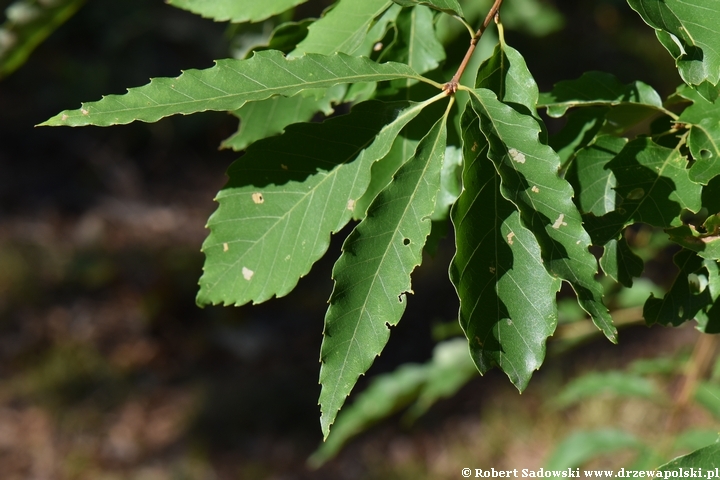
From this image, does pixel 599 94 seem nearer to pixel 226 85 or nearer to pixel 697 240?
pixel 697 240

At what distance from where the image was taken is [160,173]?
605 cm

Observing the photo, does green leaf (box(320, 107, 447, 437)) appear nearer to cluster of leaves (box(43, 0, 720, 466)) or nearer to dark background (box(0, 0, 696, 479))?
cluster of leaves (box(43, 0, 720, 466))

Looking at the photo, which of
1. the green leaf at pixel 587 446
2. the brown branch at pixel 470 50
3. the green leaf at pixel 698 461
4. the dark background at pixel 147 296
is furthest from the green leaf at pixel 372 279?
the dark background at pixel 147 296

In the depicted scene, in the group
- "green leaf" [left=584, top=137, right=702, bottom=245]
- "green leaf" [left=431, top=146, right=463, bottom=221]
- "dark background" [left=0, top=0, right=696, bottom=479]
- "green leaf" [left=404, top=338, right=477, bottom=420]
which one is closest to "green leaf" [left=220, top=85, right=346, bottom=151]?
"green leaf" [left=431, top=146, right=463, bottom=221]

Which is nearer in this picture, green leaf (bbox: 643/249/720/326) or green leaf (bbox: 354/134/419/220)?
green leaf (bbox: 643/249/720/326)

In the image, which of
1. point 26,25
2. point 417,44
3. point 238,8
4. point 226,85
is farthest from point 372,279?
point 26,25

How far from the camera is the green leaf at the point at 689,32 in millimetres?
700

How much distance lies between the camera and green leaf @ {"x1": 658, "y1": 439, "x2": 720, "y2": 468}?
839mm

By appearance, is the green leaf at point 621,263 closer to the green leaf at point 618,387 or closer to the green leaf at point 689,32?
the green leaf at point 689,32

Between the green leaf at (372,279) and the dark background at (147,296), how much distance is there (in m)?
2.41

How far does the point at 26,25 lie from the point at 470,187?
3.25 ft

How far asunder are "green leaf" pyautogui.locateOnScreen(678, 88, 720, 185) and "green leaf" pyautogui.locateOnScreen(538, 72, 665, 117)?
0.14 ft

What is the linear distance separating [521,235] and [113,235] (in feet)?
16.9

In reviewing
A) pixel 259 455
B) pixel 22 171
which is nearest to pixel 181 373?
pixel 259 455
